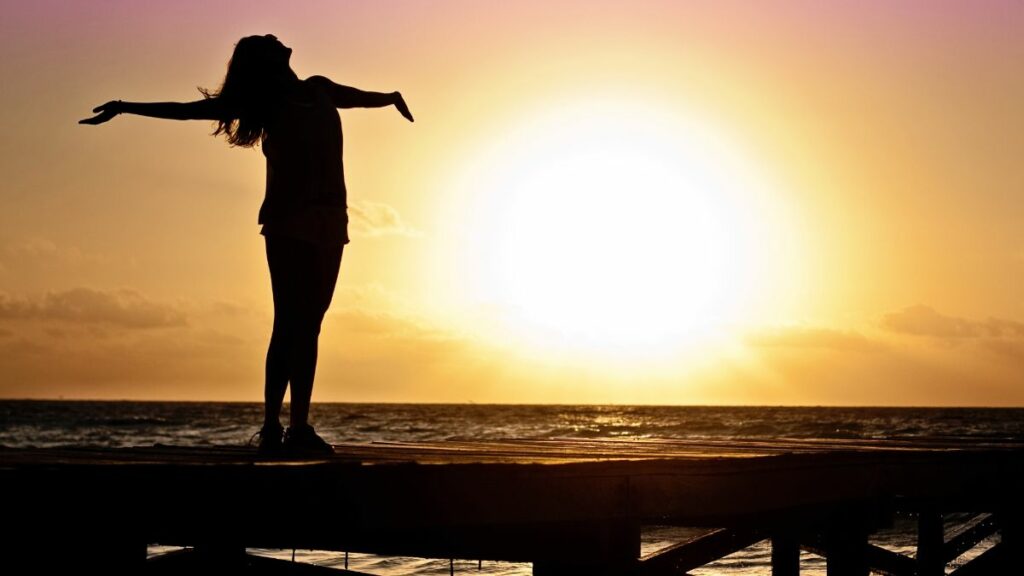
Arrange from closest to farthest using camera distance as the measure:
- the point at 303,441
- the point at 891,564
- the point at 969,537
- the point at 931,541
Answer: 1. the point at 303,441
2. the point at 891,564
3. the point at 931,541
4. the point at 969,537

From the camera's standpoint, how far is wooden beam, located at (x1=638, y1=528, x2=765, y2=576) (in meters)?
8.16

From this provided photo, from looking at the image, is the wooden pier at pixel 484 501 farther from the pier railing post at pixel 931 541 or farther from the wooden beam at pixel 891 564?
the pier railing post at pixel 931 541

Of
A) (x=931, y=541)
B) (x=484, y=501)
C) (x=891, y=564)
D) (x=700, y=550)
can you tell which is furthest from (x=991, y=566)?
(x=484, y=501)

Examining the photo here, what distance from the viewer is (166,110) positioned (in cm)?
602

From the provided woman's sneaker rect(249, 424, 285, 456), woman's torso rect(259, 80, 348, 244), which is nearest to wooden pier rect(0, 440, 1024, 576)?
woman's sneaker rect(249, 424, 285, 456)

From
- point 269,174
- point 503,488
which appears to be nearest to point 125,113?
point 269,174

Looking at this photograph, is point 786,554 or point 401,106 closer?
point 401,106

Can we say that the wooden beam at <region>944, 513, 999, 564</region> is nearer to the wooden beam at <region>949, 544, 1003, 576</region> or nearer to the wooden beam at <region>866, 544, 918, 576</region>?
the wooden beam at <region>866, 544, 918, 576</region>

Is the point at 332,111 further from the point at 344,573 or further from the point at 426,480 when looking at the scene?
the point at 344,573

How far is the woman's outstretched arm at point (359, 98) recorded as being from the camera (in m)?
6.73

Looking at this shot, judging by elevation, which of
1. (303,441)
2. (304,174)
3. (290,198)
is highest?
(304,174)

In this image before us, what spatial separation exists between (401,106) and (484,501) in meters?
2.67

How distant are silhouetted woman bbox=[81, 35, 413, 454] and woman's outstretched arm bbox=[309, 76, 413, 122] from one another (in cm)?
27

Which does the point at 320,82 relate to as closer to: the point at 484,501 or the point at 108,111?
the point at 108,111
